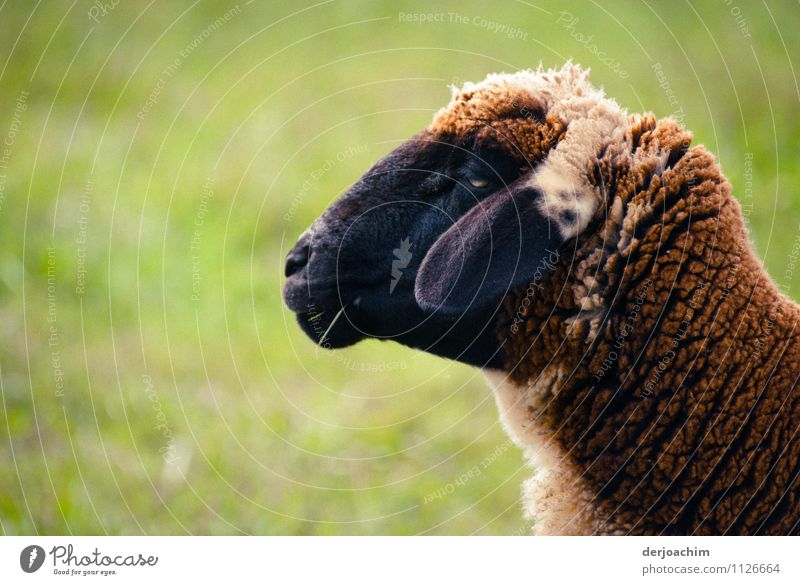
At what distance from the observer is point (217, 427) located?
4.40 m

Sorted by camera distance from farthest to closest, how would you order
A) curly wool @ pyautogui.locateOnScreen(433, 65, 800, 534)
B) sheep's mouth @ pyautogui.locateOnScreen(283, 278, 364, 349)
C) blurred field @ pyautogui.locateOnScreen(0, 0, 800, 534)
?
blurred field @ pyautogui.locateOnScreen(0, 0, 800, 534), sheep's mouth @ pyautogui.locateOnScreen(283, 278, 364, 349), curly wool @ pyautogui.locateOnScreen(433, 65, 800, 534)

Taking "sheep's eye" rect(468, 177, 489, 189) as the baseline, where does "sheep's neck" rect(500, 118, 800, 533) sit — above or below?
below

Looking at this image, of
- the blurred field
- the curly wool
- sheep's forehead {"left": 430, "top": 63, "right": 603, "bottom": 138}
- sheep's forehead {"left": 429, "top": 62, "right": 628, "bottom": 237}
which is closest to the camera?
the curly wool

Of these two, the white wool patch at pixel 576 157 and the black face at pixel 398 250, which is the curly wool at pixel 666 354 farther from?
the black face at pixel 398 250

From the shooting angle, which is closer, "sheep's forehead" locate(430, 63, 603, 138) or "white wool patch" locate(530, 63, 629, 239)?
"white wool patch" locate(530, 63, 629, 239)

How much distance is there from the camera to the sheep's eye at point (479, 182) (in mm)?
2635

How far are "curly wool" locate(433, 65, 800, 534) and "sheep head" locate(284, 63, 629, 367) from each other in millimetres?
81

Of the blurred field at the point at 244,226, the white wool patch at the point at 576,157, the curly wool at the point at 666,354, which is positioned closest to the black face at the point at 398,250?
the white wool patch at the point at 576,157

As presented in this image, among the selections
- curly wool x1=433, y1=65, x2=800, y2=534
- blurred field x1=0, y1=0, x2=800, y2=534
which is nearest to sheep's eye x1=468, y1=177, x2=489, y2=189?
curly wool x1=433, y1=65, x2=800, y2=534

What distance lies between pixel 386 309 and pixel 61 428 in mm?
2080

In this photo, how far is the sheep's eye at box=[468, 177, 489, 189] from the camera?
263cm

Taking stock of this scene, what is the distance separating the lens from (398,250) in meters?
2.76

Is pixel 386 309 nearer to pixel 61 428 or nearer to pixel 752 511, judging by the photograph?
pixel 752 511

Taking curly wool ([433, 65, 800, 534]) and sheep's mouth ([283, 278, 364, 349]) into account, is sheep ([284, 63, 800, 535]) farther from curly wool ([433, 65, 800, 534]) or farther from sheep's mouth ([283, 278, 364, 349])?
sheep's mouth ([283, 278, 364, 349])
